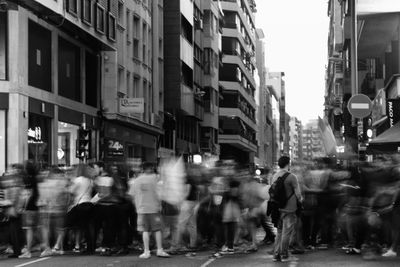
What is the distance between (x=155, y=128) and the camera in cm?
4625

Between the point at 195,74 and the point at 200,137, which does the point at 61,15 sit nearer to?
the point at 195,74

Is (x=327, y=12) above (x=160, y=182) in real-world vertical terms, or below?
above

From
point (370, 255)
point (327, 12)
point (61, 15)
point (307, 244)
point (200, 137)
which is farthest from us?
point (327, 12)

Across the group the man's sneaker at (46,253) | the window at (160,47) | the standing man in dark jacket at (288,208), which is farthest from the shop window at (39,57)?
the window at (160,47)

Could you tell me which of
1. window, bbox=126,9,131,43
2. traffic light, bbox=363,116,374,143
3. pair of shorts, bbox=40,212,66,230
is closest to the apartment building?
window, bbox=126,9,131,43

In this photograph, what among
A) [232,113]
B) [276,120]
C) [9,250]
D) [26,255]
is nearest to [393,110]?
[9,250]

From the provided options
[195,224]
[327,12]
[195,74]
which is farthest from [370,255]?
[327,12]

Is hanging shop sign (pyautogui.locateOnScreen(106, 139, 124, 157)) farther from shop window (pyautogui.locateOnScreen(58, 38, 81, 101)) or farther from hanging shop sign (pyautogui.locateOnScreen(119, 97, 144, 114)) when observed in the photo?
shop window (pyautogui.locateOnScreen(58, 38, 81, 101))

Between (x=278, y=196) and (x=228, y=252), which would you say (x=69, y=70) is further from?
(x=278, y=196)

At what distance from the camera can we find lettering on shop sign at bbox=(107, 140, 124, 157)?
1481 inches

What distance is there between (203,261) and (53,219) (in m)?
3.46

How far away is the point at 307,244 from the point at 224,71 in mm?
67287

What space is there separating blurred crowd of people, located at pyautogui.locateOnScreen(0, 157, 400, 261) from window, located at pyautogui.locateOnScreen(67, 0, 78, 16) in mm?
13005

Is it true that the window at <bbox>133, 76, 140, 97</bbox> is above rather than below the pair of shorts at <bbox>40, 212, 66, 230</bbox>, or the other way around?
above
